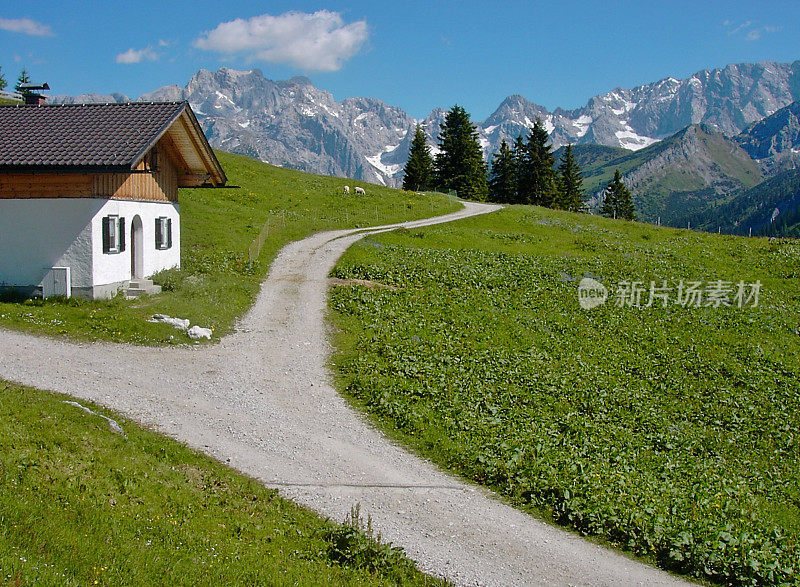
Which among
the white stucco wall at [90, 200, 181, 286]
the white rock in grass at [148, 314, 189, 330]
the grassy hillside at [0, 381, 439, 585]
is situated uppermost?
the white stucco wall at [90, 200, 181, 286]

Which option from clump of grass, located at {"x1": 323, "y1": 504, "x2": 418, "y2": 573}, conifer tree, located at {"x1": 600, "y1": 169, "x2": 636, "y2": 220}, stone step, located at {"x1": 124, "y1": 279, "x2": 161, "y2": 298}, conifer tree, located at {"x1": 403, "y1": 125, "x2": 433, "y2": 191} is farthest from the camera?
conifer tree, located at {"x1": 600, "y1": 169, "x2": 636, "y2": 220}

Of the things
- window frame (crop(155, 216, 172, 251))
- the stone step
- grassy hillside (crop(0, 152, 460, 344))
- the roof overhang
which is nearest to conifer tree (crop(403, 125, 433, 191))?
grassy hillside (crop(0, 152, 460, 344))

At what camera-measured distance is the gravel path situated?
35.3ft

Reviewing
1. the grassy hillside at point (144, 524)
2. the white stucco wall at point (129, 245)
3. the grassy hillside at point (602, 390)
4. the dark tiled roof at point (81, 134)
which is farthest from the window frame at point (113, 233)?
the grassy hillside at point (144, 524)

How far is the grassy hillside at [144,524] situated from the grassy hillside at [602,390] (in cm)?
496

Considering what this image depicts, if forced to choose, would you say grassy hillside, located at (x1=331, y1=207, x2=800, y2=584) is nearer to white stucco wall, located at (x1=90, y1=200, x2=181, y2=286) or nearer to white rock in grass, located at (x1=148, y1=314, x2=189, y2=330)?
white rock in grass, located at (x1=148, y1=314, x2=189, y2=330)

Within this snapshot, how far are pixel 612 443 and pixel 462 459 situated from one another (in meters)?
5.17

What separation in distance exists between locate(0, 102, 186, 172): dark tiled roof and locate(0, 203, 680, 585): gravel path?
24.9 feet

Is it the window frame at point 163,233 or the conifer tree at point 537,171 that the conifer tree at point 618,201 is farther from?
the window frame at point 163,233

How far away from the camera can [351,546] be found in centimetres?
962

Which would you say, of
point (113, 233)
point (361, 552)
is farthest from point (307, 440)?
point (113, 233)

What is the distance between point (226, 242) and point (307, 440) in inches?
992

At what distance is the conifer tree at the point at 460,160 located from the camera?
79.1m

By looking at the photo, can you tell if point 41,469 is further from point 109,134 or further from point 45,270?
point 109,134
